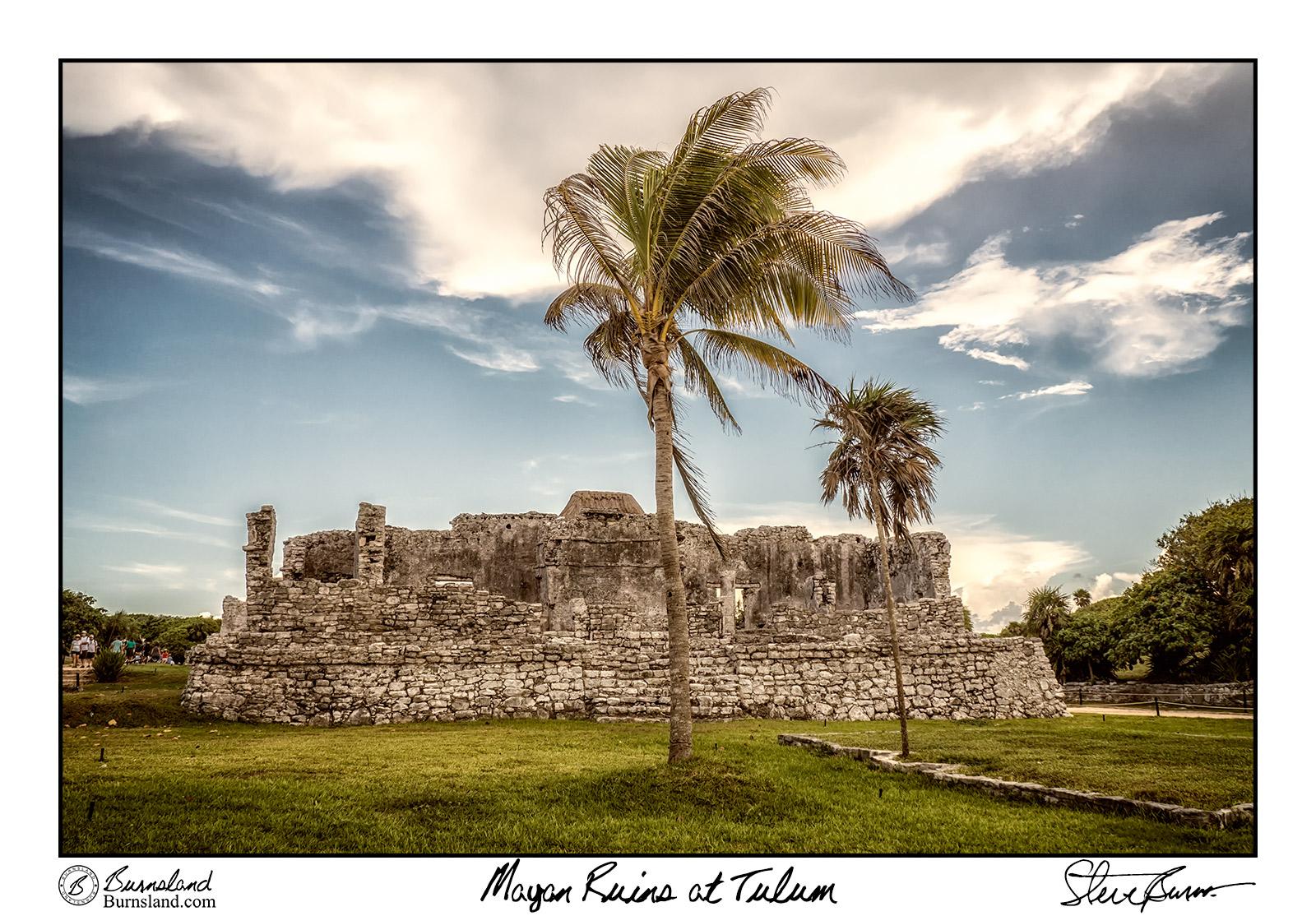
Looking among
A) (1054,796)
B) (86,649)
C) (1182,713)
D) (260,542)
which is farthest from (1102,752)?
(86,649)

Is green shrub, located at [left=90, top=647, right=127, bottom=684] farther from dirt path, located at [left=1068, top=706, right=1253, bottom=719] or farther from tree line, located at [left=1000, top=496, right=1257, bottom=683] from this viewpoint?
tree line, located at [left=1000, top=496, right=1257, bottom=683]

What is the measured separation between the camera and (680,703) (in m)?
9.06

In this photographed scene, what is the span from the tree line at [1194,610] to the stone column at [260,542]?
93.2 feet

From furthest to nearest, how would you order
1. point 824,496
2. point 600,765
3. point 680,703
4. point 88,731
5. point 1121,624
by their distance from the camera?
1. point 1121,624
2. point 824,496
3. point 88,731
4. point 600,765
5. point 680,703

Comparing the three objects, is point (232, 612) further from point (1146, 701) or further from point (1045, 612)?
point (1045, 612)

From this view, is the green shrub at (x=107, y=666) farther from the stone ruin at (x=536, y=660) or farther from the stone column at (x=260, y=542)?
the stone column at (x=260, y=542)

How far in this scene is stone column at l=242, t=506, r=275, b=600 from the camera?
2078 centimetres

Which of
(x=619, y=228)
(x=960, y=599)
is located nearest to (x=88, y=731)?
(x=619, y=228)
